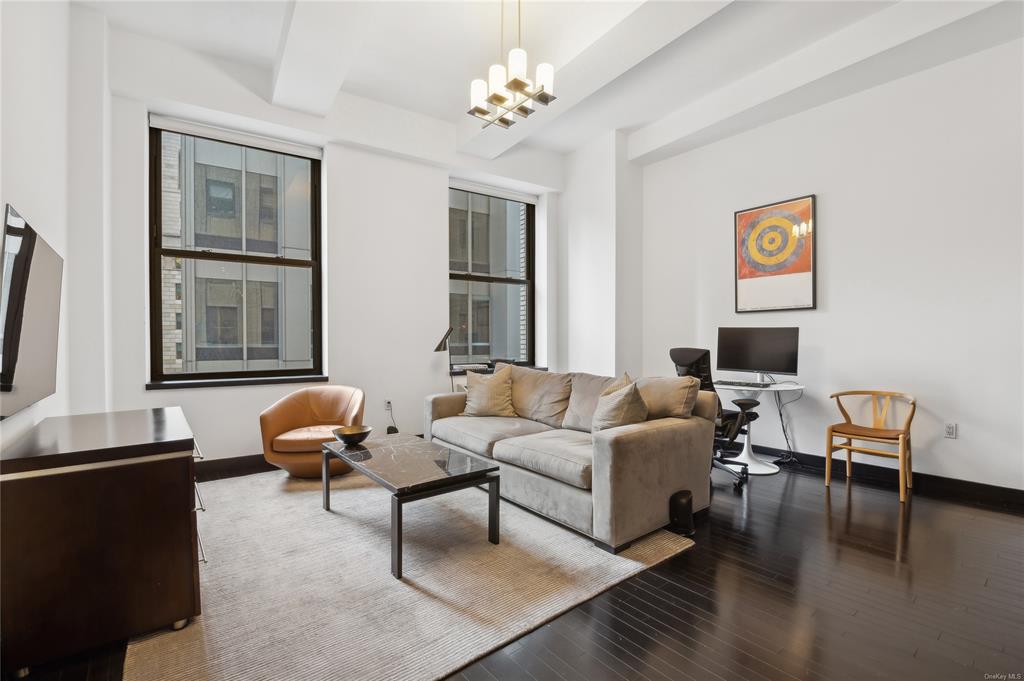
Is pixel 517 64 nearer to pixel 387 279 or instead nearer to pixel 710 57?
pixel 710 57

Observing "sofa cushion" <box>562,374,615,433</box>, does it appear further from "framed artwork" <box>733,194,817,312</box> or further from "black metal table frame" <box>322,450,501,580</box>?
"framed artwork" <box>733,194,817,312</box>

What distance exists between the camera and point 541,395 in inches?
161

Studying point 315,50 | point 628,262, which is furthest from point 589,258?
point 315,50

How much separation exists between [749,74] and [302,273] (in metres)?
4.63

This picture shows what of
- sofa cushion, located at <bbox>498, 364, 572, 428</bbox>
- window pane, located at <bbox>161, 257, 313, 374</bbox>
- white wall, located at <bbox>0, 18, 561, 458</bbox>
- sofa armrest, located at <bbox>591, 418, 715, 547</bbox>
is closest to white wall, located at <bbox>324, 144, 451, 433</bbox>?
white wall, located at <bbox>0, 18, 561, 458</bbox>

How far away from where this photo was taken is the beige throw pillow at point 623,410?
2.93 m

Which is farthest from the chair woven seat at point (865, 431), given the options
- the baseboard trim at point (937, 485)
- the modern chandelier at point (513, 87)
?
the modern chandelier at point (513, 87)

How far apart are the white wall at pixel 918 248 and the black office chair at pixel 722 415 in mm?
842

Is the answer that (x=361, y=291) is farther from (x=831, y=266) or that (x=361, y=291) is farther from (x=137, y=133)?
(x=831, y=266)

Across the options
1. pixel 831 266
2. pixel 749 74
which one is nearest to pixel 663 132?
pixel 749 74

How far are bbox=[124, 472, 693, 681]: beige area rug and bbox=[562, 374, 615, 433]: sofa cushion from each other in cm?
85

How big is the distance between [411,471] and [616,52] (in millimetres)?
3327

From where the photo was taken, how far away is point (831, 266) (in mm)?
4242

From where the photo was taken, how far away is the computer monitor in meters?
4.20
